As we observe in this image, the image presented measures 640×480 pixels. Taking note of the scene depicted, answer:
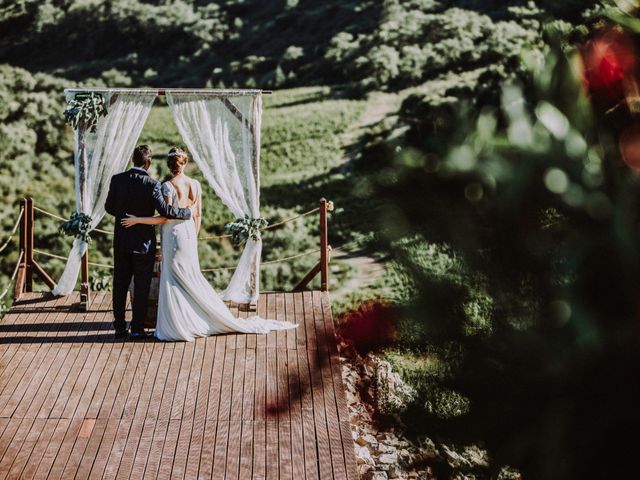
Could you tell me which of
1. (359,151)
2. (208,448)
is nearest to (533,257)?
(208,448)

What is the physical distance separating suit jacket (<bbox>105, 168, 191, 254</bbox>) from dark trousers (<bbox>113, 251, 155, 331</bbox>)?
67 mm

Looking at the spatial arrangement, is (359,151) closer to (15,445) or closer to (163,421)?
(163,421)

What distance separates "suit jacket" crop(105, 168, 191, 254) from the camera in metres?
5.32

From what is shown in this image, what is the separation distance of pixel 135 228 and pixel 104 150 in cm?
131

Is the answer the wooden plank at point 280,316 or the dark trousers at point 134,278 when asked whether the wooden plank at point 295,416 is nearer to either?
the wooden plank at point 280,316

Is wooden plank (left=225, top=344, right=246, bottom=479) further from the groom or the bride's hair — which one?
the bride's hair

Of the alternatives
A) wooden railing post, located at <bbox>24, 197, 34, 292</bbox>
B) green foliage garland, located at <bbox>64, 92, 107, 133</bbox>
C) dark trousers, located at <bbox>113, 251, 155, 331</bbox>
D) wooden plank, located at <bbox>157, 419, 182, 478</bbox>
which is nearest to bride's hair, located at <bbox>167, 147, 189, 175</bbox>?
dark trousers, located at <bbox>113, 251, 155, 331</bbox>

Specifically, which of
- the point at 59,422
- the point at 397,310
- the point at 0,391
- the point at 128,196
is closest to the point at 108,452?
the point at 59,422

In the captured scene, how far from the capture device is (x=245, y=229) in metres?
6.35

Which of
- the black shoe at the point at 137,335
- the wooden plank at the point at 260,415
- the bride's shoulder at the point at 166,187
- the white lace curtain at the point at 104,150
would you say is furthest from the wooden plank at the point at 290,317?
the white lace curtain at the point at 104,150

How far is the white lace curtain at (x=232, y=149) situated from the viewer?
637 cm

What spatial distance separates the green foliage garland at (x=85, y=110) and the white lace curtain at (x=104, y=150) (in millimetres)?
71

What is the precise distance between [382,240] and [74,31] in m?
45.9

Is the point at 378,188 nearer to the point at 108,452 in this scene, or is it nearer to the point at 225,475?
the point at 225,475
